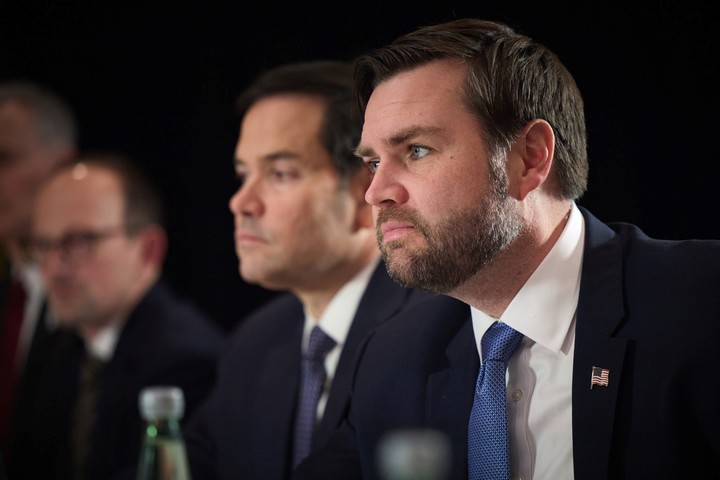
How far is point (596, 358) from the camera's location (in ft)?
5.35

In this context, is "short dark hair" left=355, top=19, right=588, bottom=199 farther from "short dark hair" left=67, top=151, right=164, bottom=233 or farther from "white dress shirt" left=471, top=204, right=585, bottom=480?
"short dark hair" left=67, top=151, right=164, bottom=233

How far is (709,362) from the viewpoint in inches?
60.9

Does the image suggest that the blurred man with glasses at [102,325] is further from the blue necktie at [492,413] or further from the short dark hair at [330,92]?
the blue necktie at [492,413]

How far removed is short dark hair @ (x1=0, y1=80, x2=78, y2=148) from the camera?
3984 mm

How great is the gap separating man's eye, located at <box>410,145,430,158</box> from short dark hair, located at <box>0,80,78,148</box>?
2608 mm

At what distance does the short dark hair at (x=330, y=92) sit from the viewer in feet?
8.19

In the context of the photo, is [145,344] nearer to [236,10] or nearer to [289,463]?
[289,463]

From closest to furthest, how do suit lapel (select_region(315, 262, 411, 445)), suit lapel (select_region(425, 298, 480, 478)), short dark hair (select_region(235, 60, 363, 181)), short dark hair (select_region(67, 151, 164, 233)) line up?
suit lapel (select_region(425, 298, 480, 478)), suit lapel (select_region(315, 262, 411, 445)), short dark hair (select_region(235, 60, 363, 181)), short dark hair (select_region(67, 151, 164, 233))

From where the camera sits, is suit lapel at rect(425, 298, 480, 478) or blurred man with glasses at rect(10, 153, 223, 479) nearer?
suit lapel at rect(425, 298, 480, 478)

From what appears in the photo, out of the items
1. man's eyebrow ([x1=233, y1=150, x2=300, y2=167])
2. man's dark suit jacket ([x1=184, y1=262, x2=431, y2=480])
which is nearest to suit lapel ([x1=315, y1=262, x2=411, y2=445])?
man's dark suit jacket ([x1=184, y1=262, x2=431, y2=480])

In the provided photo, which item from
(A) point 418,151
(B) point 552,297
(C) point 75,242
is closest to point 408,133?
(A) point 418,151

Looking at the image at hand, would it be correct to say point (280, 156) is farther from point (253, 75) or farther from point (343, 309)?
point (253, 75)

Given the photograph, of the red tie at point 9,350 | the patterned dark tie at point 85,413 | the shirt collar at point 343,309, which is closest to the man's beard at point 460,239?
the shirt collar at point 343,309

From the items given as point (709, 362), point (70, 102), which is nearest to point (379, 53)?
point (709, 362)
